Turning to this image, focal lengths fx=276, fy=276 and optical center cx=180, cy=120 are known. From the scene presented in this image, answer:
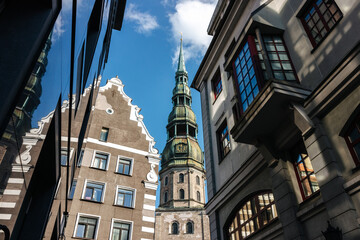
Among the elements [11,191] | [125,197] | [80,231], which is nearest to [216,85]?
[125,197]

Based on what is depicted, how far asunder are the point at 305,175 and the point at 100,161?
51.8 ft

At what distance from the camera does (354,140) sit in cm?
759

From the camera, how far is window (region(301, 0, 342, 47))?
374 inches

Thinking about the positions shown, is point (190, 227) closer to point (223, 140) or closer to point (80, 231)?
point (80, 231)

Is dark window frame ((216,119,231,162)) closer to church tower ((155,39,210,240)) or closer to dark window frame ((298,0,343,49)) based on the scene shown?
dark window frame ((298,0,343,49))

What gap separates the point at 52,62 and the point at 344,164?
7.75m

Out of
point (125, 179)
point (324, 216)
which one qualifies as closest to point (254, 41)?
point (324, 216)

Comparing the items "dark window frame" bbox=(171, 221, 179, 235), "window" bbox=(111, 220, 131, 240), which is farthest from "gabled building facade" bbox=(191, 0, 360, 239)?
"dark window frame" bbox=(171, 221, 179, 235)

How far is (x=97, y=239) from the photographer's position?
706 inches

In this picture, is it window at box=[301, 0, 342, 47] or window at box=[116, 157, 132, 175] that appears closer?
window at box=[301, 0, 342, 47]

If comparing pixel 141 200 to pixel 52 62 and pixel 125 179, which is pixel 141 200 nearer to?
pixel 125 179

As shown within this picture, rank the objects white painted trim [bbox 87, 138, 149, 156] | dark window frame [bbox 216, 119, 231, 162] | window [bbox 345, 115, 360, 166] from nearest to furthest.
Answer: window [bbox 345, 115, 360, 166], dark window frame [bbox 216, 119, 231, 162], white painted trim [bbox 87, 138, 149, 156]

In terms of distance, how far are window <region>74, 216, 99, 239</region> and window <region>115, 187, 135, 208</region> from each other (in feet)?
6.56

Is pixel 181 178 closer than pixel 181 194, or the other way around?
pixel 181 194
